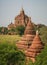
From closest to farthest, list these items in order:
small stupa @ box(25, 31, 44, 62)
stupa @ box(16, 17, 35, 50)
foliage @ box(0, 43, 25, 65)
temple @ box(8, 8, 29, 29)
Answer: foliage @ box(0, 43, 25, 65), small stupa @ box(25, 31, 44, 62), stupa @ box(16, 17, 35, 50), temple @ box(8, 8, 29, 29)

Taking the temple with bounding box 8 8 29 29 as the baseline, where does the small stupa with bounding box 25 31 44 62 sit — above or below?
below

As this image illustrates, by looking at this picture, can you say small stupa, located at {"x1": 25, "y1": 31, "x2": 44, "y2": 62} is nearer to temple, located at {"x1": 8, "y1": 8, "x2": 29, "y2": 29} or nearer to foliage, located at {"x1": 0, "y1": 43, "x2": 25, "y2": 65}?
foliage, located at {"x1": 0, "y1": 43, "x2": 25, "y2": 65}

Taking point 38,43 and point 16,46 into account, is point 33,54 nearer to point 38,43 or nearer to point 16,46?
point 38,43

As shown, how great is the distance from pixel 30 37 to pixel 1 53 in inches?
242

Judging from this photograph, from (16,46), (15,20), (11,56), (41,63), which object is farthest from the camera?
(15,20)

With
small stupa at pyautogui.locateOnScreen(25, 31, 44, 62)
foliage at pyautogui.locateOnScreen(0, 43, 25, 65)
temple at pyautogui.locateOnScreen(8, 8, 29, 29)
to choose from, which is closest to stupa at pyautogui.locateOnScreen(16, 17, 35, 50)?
foliage at pyautogui.locateOnScreen(0, 43, 25, 65)

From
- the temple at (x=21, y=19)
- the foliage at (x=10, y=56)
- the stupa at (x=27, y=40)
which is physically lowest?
the foliage at (x=10, y=56)

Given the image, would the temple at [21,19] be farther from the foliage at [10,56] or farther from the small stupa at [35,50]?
the small stupa at [35,50]

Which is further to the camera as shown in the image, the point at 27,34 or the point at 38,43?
the point at 27,34

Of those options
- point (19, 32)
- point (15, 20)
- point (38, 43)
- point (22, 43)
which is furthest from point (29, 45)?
point (15, 20)

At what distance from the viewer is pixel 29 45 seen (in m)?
37.4

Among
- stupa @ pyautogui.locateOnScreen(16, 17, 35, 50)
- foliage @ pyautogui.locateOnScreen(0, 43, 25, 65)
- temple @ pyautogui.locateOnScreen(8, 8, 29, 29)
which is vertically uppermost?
temple @ pyautogui.locateOnScreen(8, 8, 29, 29)

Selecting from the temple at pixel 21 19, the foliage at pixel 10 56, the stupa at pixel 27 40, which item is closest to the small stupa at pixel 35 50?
the foliage at pixel 10 56

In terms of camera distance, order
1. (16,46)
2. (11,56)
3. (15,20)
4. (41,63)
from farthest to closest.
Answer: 1. (15,20)
2. (16,46)
3. (11,56)
4. (41,63)
